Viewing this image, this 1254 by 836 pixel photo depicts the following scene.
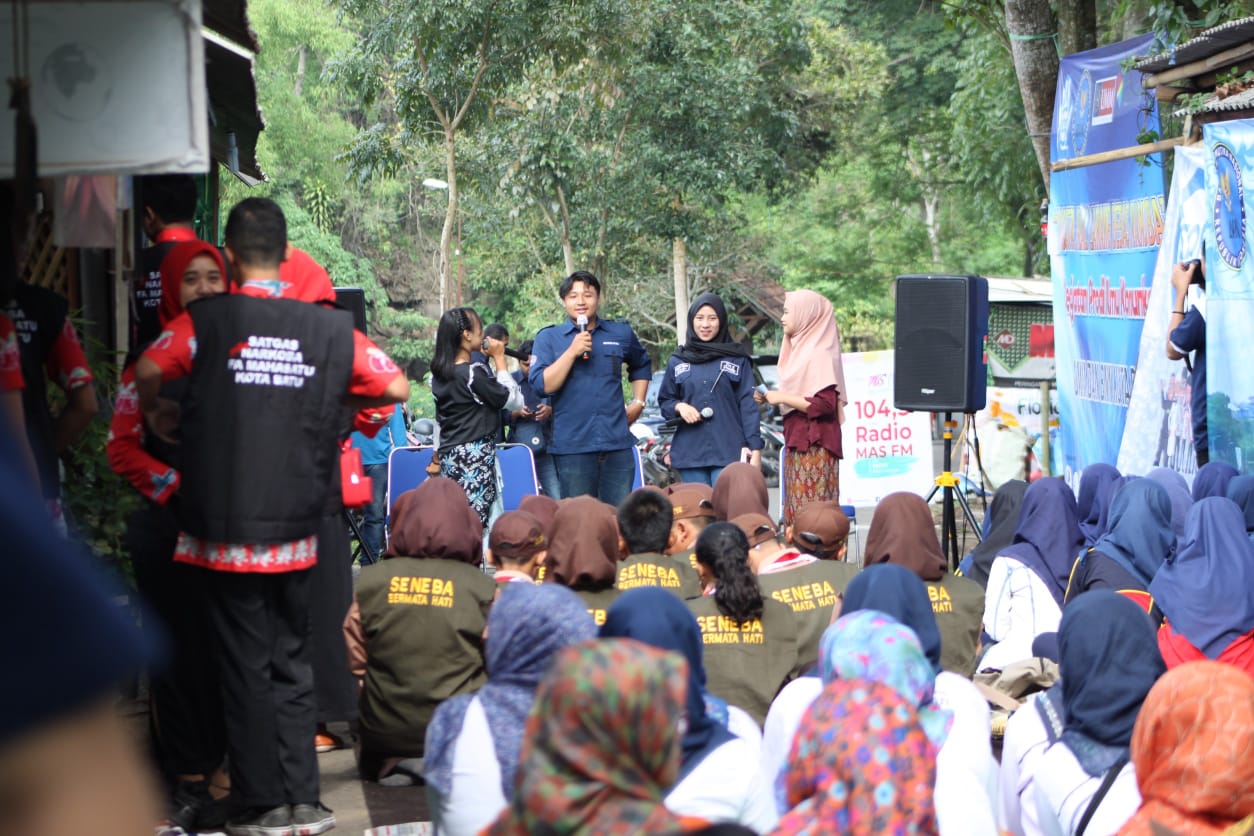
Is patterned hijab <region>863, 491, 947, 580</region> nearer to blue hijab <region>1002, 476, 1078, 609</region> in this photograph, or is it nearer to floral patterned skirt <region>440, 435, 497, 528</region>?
blue hijab <region>1002, 476, 1078, 609</region>

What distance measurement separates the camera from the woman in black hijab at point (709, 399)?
29.7 feet

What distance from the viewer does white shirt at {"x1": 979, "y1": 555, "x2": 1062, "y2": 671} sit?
6434 millimetres

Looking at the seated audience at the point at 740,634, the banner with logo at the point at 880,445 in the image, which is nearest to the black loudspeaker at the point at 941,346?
the banner with logo at the point at 880,445

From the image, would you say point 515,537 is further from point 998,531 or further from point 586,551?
point 998,531

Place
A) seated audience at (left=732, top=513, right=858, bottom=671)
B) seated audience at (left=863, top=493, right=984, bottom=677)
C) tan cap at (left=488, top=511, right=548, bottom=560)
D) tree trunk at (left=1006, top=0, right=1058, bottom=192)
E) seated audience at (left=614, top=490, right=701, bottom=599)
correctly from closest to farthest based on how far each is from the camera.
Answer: seated audience at (left=732, top=513, right=858, bottom=671) < tan cap at (left=488, top=511, right=548, bottom=560) < seated audience at (left=863, top=493, right=984, bottom=677) < seated audience at (left=614, top=490, right=701, bottom=599) < tree trunk at (left=1006, top=0, right=1058, bottom=192)

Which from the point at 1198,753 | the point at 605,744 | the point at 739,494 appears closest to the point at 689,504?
the point at 739,494

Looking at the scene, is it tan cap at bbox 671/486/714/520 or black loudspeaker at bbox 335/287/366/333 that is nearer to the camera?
tan cap at bbox 671/486/714/520

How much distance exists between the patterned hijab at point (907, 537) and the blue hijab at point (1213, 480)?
2.01 metres

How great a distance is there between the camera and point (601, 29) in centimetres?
1942

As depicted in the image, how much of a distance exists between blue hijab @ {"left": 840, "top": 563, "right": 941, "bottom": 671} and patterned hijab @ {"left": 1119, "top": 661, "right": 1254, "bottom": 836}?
899 millimetres

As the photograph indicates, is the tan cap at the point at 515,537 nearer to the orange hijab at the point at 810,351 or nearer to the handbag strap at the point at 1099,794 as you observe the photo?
the handbag strap at the point at 1099,794

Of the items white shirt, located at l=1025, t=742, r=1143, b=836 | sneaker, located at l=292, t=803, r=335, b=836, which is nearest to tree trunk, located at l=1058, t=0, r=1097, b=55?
white shirt, located at l=1025, t=742, r=1143, b=836

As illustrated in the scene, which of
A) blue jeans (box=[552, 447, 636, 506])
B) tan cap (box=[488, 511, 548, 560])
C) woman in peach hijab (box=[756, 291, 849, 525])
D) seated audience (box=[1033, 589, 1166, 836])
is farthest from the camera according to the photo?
woman in peach hijab (box=[756, 291, 849, 525])

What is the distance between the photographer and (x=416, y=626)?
5250 millimetres
